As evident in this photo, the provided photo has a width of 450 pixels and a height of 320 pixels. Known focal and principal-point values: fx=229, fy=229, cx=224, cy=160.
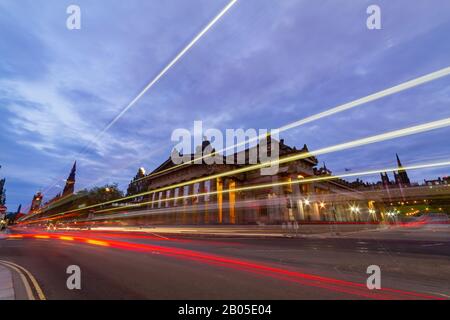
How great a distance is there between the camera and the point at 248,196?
158 feet

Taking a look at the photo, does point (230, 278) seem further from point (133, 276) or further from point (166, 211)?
point (166, 211)

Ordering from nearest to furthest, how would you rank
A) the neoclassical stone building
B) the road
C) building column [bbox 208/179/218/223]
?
the road → the neoclassical stone building → building column [bbox 208/179/218/223]

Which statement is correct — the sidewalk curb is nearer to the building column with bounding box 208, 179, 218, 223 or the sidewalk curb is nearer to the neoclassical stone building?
the neoclassical stone building

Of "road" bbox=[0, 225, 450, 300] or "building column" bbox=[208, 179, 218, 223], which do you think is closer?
"road" bbox=[0, 225, 450, 300]

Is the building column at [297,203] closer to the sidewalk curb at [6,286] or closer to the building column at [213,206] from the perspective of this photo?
the building column at [213,206]

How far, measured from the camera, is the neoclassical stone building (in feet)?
144

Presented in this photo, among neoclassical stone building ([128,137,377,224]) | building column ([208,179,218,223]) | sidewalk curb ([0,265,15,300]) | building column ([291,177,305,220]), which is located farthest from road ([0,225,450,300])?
building column ([208,179,218,223])

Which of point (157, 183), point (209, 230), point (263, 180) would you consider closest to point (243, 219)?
point (263, 180)

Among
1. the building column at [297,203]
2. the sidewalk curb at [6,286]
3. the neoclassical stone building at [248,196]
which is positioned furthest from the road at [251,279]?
the building column at [297,203]

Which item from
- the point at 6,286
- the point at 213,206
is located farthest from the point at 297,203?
the point at 6,286

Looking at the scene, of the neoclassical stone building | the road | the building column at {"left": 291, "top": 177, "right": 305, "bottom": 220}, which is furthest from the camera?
the neoclassical stone building

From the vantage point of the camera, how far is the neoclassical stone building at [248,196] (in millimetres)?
43750
